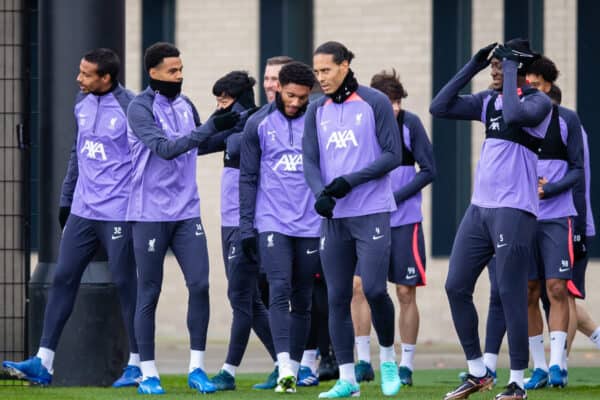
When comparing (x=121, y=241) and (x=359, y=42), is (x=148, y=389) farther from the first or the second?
(x=359, y=42)

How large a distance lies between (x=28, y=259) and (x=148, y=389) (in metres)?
2.26

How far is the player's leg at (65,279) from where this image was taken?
438 inches

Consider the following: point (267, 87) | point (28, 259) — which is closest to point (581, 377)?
point (267, 87)

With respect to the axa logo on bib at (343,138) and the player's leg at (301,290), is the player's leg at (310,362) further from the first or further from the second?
the axa logo on bib at (343,138)

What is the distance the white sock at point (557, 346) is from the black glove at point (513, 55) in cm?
284

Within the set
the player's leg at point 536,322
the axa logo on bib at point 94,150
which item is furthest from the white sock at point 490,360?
the axa logo on bib at point 94,150

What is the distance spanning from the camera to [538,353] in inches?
Result: 465

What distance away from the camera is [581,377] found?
13.4 metres

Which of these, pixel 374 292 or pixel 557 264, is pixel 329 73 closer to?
pixel 374 292

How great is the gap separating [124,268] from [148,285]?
58 cm

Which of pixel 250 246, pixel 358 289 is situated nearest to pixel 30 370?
pixel 250 246

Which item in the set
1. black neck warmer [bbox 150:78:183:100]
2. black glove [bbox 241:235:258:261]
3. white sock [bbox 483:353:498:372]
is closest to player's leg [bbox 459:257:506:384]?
white sock [bbox 483:353:498:372]

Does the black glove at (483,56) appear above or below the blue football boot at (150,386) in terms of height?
→ above

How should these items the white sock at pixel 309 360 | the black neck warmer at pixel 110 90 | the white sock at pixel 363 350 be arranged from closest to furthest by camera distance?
the black neck warmer at pixel 110 90 → the white sock at pixel 309 360 → the white sock at pixel 363 350
